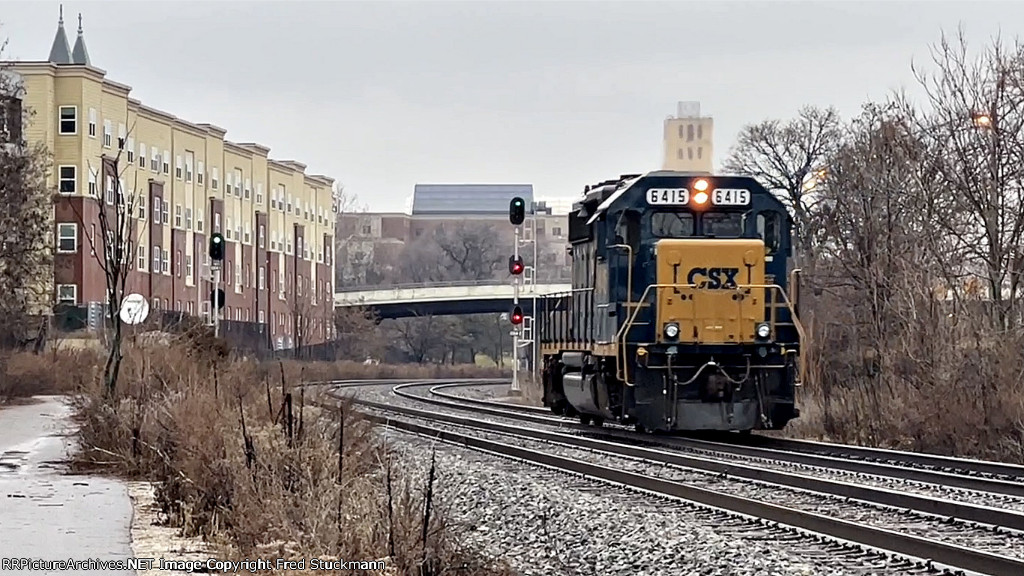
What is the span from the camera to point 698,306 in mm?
22984

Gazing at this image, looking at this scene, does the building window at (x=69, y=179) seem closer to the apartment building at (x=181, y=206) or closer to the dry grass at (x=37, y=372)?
the apartment building at (x=181, y=206)

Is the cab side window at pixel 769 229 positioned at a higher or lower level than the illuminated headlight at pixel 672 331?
higher

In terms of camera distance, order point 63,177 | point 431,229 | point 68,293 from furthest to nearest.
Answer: point 431,229 < point 63,177 < point 68,293

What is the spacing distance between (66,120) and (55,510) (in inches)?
2313

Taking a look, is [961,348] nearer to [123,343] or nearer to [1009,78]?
[1009,78]

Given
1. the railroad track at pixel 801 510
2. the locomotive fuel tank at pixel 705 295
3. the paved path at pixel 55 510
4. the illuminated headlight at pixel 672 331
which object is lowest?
the railroad track at pixel 801 510

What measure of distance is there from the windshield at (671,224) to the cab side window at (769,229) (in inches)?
45.2

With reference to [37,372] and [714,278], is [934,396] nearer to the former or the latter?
[714,278]

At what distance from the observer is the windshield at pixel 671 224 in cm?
2358

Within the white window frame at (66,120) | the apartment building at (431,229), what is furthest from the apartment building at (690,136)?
the white window frame at (66,120)

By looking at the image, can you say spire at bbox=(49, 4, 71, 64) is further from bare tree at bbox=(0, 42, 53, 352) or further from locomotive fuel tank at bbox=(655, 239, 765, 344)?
locomotive fuel tank at bbox=(655, 239, 765, 344)

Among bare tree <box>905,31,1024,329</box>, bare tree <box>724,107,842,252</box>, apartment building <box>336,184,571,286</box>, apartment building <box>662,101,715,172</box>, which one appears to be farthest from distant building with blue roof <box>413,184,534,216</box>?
bare tree <box>905,31,1024,329</box>

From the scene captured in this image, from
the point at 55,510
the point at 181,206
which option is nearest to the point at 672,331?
the point at 55,510

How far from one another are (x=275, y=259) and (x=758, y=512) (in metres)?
85.2
